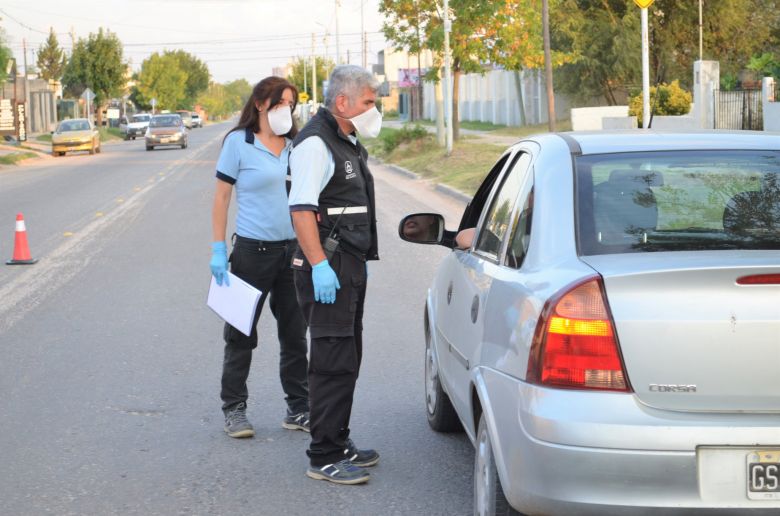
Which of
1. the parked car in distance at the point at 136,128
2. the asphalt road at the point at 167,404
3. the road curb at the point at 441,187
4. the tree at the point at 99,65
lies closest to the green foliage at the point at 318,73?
the tree at the point at 99,65

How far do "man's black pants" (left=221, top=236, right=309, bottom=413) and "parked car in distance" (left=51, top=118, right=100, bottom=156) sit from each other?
44100 millimetres

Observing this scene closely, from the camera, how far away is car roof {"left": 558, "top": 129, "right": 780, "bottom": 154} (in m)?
4.21

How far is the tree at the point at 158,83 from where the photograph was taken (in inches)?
4665

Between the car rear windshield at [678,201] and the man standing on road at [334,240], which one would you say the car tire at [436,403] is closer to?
the man standing on road at [334,240]

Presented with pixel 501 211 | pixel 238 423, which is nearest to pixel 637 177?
pixel 501 211

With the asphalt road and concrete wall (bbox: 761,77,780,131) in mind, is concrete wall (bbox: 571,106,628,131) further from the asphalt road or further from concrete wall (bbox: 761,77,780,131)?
the asphalt road

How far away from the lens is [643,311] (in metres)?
3.42

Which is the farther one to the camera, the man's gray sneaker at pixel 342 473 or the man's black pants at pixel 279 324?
the man's black pants at pixel 279 324

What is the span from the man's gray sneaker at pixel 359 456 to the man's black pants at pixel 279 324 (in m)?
0.85

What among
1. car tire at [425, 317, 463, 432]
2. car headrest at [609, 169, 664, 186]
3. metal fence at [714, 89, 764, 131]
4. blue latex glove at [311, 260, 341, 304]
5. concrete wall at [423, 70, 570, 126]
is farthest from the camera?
concrete wall at [423, 70, 570, 126]

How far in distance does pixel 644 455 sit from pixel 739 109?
1127 inches

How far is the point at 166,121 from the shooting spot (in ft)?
170

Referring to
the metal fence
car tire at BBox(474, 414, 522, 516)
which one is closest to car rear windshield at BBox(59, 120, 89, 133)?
the metal fence

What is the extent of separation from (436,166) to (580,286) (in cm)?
2603
